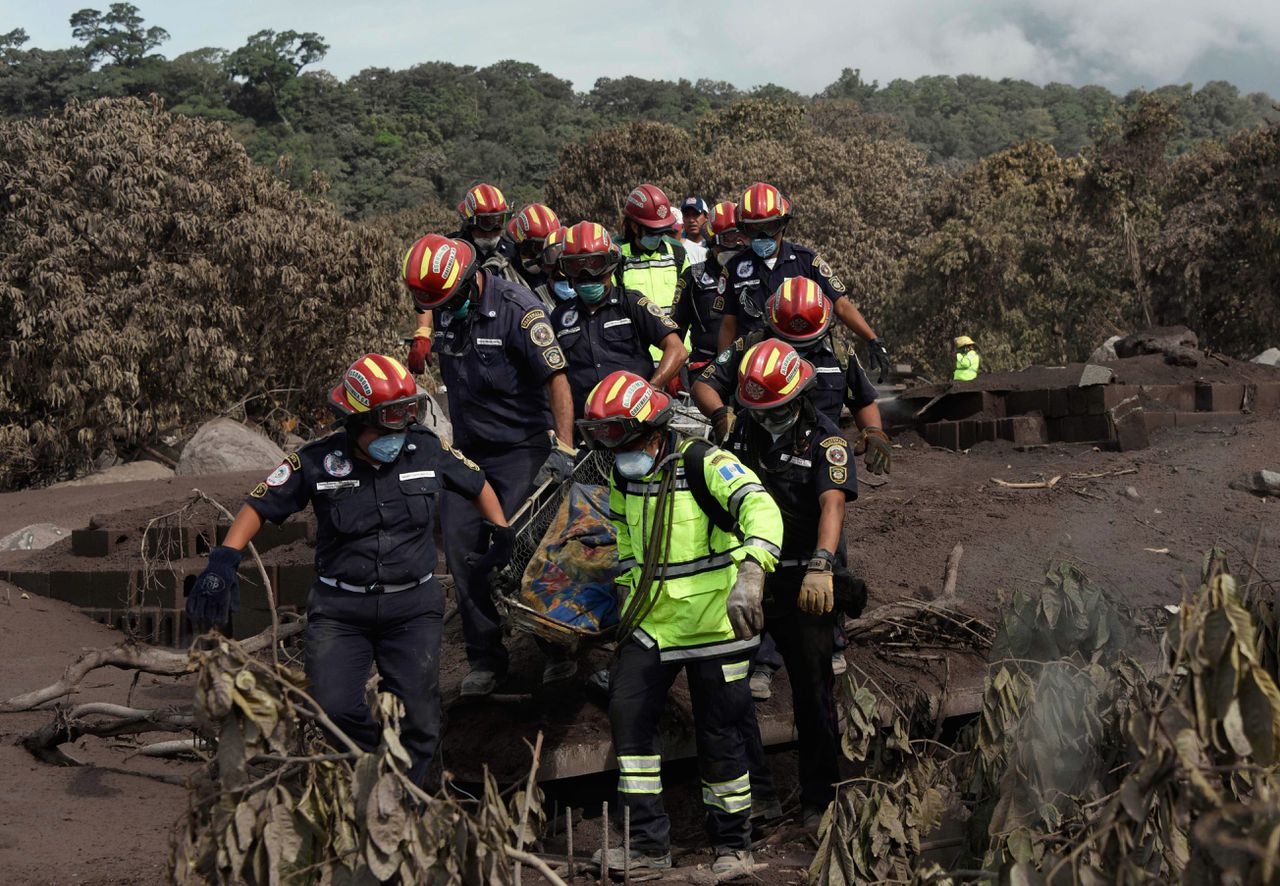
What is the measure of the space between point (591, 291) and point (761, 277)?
3.63ft

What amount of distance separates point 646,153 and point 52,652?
30552 mm

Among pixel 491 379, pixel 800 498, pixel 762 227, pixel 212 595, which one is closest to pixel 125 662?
pixel 212 595

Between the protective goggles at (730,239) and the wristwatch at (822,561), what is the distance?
4162mm

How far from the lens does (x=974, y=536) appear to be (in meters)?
11.0

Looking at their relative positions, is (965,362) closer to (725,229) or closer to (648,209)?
(725,229)

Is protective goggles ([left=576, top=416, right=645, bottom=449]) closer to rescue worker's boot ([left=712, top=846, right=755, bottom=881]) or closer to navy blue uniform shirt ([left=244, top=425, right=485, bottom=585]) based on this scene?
navy blue uniform shirt ([left=244, top=425, right=485, bottom=585])

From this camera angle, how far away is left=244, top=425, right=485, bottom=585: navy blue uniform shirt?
6.16 meters

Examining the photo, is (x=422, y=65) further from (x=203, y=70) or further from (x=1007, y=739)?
(x=1007, y=739)

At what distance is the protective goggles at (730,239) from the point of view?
10.0m

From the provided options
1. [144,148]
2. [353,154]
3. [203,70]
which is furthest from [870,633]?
[203,70]

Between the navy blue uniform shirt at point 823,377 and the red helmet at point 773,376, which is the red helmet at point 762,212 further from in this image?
the red helmet at point 773,376

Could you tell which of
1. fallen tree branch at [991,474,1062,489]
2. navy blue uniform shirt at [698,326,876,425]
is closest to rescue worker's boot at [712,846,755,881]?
navy blue uniform shirt at [698,326,876,425]

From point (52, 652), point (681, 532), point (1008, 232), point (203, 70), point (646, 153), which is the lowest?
point (52, 652)

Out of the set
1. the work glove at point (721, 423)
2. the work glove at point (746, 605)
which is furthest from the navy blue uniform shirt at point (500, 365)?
the work glove at point (746, 605)
